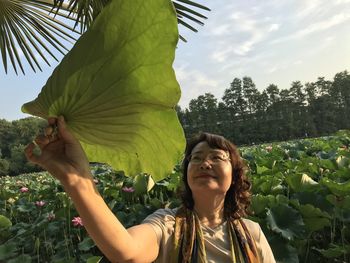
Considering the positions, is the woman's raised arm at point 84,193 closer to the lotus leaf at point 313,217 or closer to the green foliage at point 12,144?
the lotus leaf at point 313,217

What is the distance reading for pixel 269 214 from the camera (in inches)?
81.7

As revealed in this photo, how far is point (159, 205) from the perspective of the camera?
275 cm

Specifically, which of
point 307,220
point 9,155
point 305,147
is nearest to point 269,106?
point 9,155

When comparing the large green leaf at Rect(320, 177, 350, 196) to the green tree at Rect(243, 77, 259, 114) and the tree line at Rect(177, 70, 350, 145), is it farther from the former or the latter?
the green tree at Rect(243, 77, 259, 114)

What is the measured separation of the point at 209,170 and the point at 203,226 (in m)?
0.20

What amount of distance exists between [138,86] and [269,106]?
55.2m

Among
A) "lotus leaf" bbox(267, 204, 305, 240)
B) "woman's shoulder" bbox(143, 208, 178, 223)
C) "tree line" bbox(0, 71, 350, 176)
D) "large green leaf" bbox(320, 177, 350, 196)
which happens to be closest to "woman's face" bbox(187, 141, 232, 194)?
"woman's shoulder" bbox(143, 208, 178, 223)

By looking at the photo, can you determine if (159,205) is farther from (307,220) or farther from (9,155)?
(9,155)

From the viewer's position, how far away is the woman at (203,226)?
1223 millimetres

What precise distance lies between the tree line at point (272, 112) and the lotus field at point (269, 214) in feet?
146

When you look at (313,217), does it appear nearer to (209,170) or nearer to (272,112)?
(209,170)

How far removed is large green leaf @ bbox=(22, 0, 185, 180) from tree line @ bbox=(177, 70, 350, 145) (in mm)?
47688

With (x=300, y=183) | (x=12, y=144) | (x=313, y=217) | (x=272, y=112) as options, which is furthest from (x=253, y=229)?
(x=272, y=112)

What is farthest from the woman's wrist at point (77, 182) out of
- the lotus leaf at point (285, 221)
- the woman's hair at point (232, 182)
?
the lotus leaf at point (285, 221)
